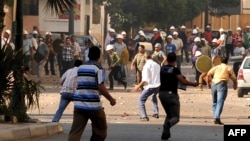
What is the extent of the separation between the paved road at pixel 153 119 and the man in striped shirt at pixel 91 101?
3.59 meters

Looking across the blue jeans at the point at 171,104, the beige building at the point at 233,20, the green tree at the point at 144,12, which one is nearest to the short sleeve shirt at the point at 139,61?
the blue jeans at the point at 171,104

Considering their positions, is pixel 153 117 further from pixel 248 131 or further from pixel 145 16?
pixel 145 16

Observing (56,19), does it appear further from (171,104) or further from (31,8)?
(171,104)

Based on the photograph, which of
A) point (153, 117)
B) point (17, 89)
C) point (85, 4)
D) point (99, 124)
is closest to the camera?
point (99, 124)

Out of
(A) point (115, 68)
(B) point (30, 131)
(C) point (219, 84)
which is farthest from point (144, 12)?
(B) point (30, 131)

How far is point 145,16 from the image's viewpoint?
57562 millimetres

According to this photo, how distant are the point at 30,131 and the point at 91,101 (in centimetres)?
380

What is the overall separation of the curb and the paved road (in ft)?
0.58

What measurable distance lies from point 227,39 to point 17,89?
34.9 m

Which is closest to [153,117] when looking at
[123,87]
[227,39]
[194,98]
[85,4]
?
[194,98]

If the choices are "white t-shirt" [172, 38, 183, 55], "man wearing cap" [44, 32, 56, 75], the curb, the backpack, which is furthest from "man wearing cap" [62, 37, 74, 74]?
the curb

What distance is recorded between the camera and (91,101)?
13.2 m

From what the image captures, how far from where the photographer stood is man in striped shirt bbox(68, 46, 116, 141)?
13.2m

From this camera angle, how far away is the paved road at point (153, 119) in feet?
57.7
